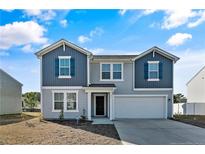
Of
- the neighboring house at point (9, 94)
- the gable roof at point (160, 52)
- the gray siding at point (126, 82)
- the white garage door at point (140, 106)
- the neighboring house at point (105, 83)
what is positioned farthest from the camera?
the neighboring house at point (9, 94)

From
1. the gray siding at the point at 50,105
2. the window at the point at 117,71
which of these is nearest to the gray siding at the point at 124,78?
the window at the point at 117,71

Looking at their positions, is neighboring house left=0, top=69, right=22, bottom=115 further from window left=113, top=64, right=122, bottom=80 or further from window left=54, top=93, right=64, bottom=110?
window left=113, top=64, right=122, bottom=80

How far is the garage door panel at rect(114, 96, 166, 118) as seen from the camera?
20.0m

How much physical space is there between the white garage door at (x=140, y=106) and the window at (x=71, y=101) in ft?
10.4

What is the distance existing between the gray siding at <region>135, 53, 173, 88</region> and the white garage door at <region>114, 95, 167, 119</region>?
957 millimetres

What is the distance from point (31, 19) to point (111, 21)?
5.32 metres

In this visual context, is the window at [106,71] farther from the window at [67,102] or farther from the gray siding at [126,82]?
the window at [67,102]

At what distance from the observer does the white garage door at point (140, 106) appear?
65.6 ft

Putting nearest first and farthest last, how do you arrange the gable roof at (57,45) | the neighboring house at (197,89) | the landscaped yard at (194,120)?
the landscaped yard at (194,120) < the gable roof at (57,45) < the neighboring house at (197,89)

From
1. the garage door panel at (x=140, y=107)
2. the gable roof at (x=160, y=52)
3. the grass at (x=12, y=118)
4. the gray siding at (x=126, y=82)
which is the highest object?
the gable roof at (x=160, y=52)

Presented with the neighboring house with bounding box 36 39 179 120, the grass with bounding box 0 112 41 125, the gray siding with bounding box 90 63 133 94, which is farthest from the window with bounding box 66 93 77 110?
the grass with bounding box 0 112 41 125
